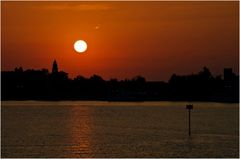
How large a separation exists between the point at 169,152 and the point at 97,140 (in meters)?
8.63

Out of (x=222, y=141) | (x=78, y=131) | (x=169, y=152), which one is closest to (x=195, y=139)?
(x=222, y=141)

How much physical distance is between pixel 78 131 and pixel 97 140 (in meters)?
10.8

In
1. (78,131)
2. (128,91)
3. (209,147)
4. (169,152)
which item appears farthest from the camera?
(128,91)

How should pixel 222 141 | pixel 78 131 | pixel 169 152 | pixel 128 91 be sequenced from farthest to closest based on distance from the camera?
pixel 128 91, pixel 78 131, pixel 222 141, pixel 169 152

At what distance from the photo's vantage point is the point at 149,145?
144 feet

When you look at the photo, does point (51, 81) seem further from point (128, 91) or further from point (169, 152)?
point (169, 152)

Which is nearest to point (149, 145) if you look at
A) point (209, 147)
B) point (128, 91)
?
point (209, 147)

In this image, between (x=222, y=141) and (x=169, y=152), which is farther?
(x=222, y=141)

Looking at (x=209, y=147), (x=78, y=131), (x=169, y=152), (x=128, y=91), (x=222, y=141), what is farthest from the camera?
(x=128, y=91)

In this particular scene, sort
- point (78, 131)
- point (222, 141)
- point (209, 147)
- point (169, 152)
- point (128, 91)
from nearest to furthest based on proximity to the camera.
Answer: point (169, 152) < point (209, 147) < point (222, 141) < point (78, 131) < point (128, 91)

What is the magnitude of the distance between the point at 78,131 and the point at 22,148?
16.9 meters

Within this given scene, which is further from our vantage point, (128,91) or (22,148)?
(128,91)

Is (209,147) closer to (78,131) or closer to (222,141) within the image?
(222,141)

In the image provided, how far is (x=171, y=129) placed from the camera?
6044 centimetres
